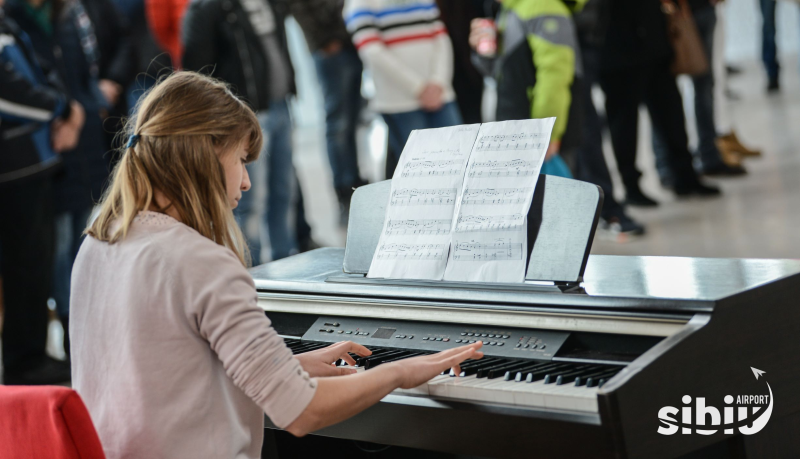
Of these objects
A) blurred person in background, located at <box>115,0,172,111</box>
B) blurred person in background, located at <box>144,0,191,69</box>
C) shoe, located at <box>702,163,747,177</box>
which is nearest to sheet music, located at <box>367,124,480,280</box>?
blurred person in background, located at <box>144,0,191,69</box>

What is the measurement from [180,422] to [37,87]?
2489mm

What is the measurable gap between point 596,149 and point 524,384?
323cm

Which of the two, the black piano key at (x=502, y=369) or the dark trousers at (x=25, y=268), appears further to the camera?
the dark trousers at (x=25, y=268)

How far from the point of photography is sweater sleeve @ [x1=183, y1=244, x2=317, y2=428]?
4.15ft

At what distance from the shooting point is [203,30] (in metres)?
4.11

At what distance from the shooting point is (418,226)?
1751mm

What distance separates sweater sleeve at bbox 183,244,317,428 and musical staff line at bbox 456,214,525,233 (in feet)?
1.76

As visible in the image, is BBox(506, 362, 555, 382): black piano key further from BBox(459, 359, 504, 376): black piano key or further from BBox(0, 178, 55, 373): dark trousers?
BBox(0, 178, 55, 373): dark trousers

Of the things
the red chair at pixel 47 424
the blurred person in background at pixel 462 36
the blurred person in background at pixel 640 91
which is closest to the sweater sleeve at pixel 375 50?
the blurred person in background at pixel 462 36

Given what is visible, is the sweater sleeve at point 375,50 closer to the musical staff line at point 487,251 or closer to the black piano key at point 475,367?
the musical staff line at point 487,251

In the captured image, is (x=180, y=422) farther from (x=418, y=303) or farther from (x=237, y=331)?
(x=418, y=303)

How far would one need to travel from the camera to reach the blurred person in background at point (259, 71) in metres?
4.12

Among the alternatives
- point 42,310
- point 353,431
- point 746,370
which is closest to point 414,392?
point 353,431

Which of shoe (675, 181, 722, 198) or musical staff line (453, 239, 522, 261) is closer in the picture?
musical staff line (453, 239, 522, 261)
